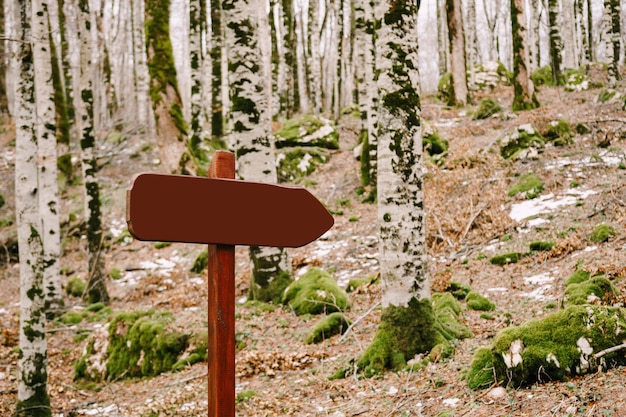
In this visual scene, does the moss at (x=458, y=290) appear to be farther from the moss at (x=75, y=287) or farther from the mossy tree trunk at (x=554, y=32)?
the mossy tree trunk at (x=554, y=32)

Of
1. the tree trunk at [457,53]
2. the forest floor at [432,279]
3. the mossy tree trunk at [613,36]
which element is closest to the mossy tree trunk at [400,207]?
the forest floor at [432,279]

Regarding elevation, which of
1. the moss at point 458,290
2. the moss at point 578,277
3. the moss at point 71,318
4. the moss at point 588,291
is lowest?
the moss at point 71,318

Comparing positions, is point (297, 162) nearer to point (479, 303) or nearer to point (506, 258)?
point (506, 258)

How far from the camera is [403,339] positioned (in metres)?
4.90

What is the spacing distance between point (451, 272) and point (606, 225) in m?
2.22

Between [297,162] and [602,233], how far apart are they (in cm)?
983

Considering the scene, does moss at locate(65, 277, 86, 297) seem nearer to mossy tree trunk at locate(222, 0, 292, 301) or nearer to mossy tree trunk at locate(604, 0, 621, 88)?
mossy tree trunk at locate(222, 0, 292, 301)

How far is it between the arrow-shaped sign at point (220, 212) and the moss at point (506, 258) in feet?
18.7

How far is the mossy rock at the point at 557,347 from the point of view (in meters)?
3.69

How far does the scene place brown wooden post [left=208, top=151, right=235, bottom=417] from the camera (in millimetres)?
2311

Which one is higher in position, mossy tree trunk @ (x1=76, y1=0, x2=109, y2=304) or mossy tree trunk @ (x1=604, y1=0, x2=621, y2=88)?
mossy tree trunk @ (x1=604, y1=0, x2=621, y2=88)

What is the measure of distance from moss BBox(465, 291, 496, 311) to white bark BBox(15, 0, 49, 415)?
4.91 metres

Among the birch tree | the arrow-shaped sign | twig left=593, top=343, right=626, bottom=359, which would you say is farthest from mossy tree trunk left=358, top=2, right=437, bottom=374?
the arrow-shaped sign

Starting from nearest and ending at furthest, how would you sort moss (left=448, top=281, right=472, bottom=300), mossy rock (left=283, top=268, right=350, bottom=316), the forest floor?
the forest floor → moss (left=448, top=281, right=472, bottom=300) → mossy rock (left=283, top=268, right=350, bottom=316)
